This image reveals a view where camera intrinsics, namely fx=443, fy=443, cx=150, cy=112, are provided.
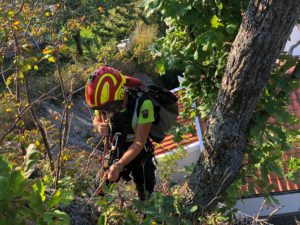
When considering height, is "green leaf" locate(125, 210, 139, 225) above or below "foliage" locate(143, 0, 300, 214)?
below

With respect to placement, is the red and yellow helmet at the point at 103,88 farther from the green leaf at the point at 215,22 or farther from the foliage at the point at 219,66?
the green leaf at the point at 215,22

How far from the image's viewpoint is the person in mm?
3105

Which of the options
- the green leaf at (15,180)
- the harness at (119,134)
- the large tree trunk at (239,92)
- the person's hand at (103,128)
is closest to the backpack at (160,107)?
the harness at (119,134)

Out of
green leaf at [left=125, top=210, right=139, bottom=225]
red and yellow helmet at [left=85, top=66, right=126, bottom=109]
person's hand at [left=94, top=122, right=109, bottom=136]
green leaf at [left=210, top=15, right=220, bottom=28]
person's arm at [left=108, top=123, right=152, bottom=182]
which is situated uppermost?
green leaf at [left=210, top=15, right=220, bottom=28]

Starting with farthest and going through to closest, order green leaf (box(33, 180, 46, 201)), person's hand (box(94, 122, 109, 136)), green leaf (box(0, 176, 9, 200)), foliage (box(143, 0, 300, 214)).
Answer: person's hand (box(94, 122, 109, 136)) → foliage (box(143, 0, 300, 214)) → green leaf (box(33, 180, 46, 201)) → green leaf (box(0, 176, 9, 200))

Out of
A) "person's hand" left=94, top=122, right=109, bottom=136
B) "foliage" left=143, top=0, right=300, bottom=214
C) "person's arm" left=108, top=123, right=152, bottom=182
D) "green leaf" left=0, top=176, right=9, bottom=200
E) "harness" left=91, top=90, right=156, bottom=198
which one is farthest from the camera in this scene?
"person's hand" left=94, top=122, right=109, bottom=136

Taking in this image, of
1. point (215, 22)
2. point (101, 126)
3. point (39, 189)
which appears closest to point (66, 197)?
point (39, 189)

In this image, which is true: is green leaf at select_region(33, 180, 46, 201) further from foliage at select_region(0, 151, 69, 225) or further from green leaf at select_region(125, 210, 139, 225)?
green leaf at select_region(125, 210, 139, 225)

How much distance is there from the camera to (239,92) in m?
2.58

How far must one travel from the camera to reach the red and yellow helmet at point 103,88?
310 centimetres

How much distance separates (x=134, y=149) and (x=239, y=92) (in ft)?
2.94

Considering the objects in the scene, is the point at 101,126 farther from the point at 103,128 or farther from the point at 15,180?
the point at 15,180

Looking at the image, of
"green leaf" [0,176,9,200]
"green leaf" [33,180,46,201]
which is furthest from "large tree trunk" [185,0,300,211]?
"green leaf" [0,176,9,200]

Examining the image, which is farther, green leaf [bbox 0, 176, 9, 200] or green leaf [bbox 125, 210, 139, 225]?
green leaf [bbox 125, 210, 139, 225]
